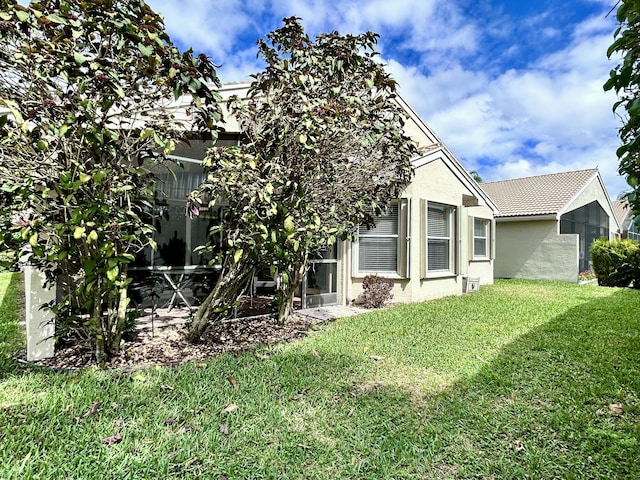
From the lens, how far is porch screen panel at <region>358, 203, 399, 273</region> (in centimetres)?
975

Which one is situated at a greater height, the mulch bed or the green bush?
the green bush

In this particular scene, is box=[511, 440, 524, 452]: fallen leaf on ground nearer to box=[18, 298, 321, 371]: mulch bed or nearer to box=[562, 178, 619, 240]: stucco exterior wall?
box=[18, 298, 321, 371]: mulch bed

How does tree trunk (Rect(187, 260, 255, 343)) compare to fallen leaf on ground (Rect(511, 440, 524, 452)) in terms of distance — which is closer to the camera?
fallen leaf on ground (Rect(511, 440, 524, 452))

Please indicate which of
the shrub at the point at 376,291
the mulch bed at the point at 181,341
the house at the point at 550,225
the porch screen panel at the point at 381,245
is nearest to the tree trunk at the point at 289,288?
the mulch bed at the point at 181,341

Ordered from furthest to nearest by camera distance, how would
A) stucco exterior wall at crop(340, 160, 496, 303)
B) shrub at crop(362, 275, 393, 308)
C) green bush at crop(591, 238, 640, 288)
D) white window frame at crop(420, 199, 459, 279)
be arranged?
green bush at crop(591, 238, 640, 288), white window frame at crop(420, 199, 459, 279), stucco exterior wall at crop(340, 160, 496, 303), shrub at crop(362, 275, 393, 308)

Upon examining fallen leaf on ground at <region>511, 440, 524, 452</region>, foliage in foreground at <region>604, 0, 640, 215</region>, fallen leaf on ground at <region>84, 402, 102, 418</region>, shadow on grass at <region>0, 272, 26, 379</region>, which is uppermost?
foliage in foreground at <region>604, 0, 640, 215</region>

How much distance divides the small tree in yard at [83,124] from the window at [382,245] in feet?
20.0

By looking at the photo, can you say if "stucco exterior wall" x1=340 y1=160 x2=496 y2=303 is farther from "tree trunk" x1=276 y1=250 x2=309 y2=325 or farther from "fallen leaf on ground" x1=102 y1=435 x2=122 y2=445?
"fallen leaf on ground" x1=102 y1=435 x2=122 y2=445

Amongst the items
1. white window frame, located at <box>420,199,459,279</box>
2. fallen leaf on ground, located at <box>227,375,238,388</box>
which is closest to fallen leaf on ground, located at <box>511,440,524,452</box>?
fallen leaf on ground, located at <box>227,375,238,388</box>

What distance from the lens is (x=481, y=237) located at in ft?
49.6

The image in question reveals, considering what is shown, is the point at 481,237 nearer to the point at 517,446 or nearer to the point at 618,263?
the point at 618,263

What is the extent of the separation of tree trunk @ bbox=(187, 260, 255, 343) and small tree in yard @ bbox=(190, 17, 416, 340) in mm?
16

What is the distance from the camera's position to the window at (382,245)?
31.8ft

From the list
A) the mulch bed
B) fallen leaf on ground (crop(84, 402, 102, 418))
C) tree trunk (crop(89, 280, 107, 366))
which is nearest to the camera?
fallen leaf on ground (crop(84, 402, 102, 418))
